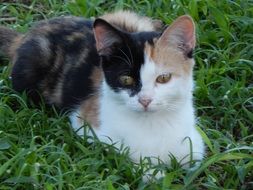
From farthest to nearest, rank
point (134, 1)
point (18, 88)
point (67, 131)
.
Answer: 1. point (134, 1)
2. point (18, 88)
3. point (67, 131)

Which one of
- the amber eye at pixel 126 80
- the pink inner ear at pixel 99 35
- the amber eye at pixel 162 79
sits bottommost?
the amber eye at pixel 126 80

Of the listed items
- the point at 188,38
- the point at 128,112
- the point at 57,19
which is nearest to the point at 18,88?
the point at 57,19

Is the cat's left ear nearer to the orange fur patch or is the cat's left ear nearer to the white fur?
the white fur

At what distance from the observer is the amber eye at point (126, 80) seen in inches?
137

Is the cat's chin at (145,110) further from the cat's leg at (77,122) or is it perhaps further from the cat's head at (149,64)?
the cat's leg at (77,122)

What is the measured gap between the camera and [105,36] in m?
3.56

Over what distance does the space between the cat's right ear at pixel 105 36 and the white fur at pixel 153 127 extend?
0.19 metres

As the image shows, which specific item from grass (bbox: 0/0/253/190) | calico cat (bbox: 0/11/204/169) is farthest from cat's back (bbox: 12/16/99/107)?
grass (bbox: 0/0/253/190)

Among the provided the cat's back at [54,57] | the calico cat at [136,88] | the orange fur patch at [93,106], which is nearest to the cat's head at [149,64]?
the calico cat at [136,88]

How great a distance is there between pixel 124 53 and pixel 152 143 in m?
0.47

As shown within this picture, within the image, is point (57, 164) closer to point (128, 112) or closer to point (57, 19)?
point (128, 112)

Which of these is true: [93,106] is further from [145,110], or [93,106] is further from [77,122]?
[145,110]

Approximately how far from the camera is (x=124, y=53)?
3.51 m

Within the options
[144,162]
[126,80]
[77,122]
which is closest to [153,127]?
[144,162]
